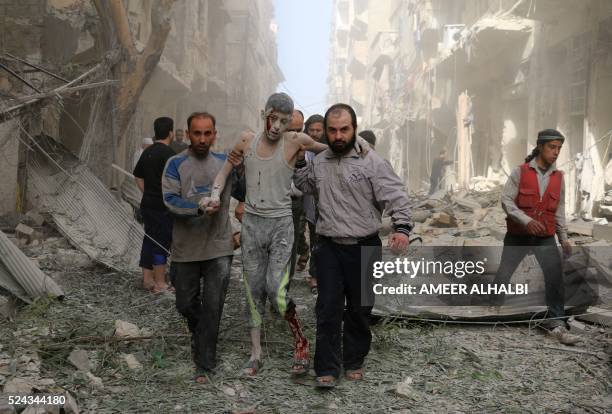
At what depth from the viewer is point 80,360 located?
12.0 feet

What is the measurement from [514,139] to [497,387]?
13878 millimetres

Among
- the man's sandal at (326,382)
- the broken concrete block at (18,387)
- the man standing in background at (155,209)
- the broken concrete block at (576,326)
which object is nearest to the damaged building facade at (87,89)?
the man standing in background at (155,209)

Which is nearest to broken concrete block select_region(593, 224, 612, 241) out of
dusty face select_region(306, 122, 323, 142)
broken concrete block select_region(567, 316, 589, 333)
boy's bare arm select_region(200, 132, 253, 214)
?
broken concrete block select_region(567, 316, 589, 333)

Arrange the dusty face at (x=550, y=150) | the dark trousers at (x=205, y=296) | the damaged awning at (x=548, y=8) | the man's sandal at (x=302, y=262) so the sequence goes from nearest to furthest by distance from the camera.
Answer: the dark trousers at (x=205, y=296), the dusty face at (x=550, y=150), the man's sandal at (x=302, y=262), the damaged awning at (x=548, y=8)

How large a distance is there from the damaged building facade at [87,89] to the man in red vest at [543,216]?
4754mm

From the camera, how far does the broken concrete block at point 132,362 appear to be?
377cm

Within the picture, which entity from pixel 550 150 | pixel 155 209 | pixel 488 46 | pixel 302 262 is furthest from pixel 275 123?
pixel 488 46

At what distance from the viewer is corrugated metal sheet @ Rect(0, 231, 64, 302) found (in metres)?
4.70

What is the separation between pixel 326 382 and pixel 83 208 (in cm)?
502

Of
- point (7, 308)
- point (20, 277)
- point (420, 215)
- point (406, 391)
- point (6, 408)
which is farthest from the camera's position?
point (420, 215)

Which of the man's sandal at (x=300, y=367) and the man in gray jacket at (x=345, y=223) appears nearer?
the man in gray jacket at (x=345, y=223)

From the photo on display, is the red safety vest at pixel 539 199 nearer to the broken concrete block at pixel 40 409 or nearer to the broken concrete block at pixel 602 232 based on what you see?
the broken concrete block at pixel 40 409

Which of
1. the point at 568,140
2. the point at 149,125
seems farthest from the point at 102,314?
the point at 149,125

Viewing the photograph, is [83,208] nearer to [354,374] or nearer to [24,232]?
[24,232]
